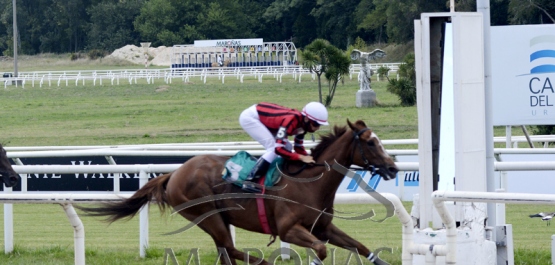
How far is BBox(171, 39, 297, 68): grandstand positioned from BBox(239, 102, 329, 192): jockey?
3691 cm

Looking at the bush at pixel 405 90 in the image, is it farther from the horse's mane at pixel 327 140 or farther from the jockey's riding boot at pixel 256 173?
the jockey's riding boot at pixel 256 173

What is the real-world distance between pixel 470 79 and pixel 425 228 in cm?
84

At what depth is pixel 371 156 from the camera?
4746 mm

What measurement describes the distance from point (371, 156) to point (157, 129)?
48.1 ft

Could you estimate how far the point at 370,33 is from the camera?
5425 cm

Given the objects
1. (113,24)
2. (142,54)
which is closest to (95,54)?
(142,54)

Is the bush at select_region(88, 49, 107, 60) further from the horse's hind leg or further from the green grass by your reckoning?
the horse's hind leg

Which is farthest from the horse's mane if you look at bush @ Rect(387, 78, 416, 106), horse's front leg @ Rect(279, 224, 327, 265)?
bush @ Rect(387, 78, 416, 106)

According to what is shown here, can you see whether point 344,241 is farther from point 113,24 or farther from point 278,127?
point 113,24

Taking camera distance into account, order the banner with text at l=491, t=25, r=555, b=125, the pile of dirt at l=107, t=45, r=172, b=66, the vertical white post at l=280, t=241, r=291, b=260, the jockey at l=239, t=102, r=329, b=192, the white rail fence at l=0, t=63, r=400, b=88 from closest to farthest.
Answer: the jockey at l=239, t=102, r=329, b=192
the vertical white post at l=280, t=241, r=291, b=260
the banner with text at l=491, t=25, r=555, b=125
the white rail fence at l=0, t=63, r=400, b=88
the pile of dirt at l=107, t=45, r=172, b=66

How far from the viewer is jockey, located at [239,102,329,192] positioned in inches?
190

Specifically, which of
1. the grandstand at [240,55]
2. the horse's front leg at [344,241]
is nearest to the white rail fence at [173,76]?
the grandstand at [240,55]

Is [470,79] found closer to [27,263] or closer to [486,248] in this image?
[486,248]

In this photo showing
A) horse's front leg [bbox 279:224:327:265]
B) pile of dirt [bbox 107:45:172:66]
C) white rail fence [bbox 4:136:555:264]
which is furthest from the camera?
pile of dirt [bbox 107:45:172:66]
